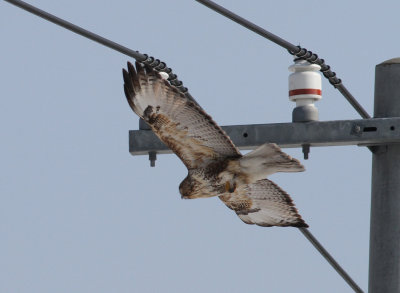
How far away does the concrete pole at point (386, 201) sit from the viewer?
1279cm

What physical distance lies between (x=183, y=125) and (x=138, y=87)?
44 centimetres

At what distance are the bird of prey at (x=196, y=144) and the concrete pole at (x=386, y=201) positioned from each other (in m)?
0.84

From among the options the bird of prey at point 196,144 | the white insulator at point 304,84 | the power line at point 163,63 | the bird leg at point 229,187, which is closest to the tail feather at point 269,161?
the bird of prey at point 196,144

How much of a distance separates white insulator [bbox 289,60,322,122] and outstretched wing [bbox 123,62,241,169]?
2.07ft

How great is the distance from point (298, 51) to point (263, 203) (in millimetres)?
1511

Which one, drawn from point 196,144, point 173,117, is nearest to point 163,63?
point 173,117

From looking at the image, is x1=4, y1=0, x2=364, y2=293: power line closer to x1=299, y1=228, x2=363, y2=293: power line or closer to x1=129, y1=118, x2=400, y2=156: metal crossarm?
x1=299, y1=228, x2=363, y2=293: power line

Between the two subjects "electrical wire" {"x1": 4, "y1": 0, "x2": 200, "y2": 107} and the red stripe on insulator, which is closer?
"electrical wire" {"x1": 4, "y1": 0, "x2": 200, "y2": 107}

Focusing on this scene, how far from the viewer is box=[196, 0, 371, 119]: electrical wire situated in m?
12.1

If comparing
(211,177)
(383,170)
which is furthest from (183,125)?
(383,170)

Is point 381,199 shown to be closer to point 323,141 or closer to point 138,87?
point 323,141

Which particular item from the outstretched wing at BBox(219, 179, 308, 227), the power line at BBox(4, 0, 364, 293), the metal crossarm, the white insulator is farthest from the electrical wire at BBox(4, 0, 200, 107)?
the outstretched wing at BBox(219, 179, 308, 227)

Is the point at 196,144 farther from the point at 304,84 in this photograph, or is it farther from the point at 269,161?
the point at 304,84

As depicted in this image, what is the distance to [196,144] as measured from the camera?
41.5 feet
